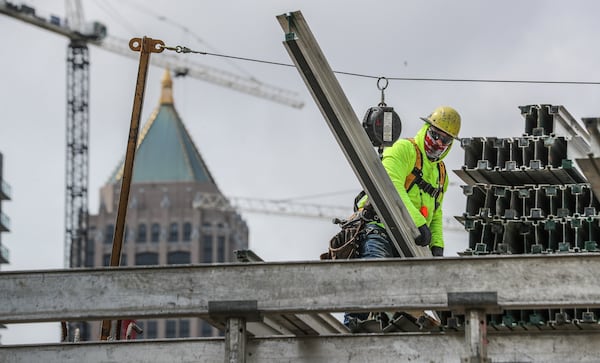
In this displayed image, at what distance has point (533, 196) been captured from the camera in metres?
18.0

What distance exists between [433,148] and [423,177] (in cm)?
29

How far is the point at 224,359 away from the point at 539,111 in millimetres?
5082

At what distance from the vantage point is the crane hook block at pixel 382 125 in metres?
19.9

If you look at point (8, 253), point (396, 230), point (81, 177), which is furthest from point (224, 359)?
point (81, 177)

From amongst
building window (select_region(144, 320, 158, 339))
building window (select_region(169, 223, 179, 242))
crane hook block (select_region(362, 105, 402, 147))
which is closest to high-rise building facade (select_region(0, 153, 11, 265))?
building window (select_region(144, 320, 158, 339))

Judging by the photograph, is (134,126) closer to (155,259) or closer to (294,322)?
(294,322)

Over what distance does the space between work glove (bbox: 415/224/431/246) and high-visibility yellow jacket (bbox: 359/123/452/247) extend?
1.9 inches

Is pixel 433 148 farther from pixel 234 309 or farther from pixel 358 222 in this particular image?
pixel 234 309

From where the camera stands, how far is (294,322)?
15492 millimetres

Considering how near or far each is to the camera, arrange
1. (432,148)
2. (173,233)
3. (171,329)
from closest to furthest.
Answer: (432,148), (171,329), (173,233)

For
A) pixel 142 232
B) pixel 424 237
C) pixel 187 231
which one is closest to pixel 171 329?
pixel 142 232

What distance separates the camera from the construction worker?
1812cm

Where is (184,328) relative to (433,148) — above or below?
above

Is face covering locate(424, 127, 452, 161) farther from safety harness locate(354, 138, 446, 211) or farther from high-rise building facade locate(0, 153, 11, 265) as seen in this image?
high-rise building facade locate(0, 153, 11, 265)
